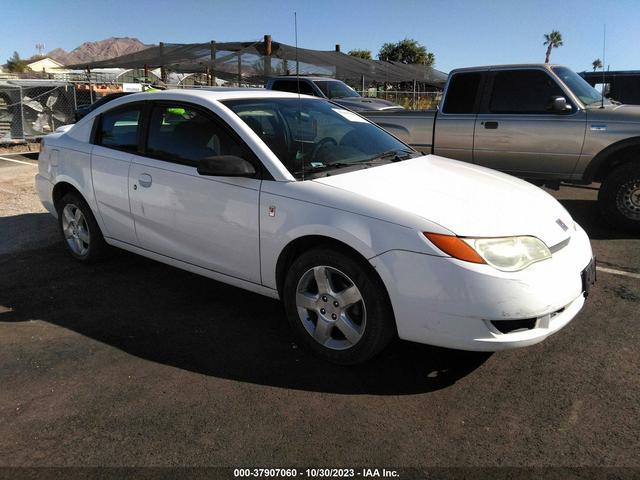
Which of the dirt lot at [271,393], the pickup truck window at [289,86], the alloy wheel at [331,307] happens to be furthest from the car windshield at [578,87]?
the pickup truck window at [289,86]

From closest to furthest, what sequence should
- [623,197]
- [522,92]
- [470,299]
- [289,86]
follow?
[470,299] → [623,197] → [522,92] → [289,86]

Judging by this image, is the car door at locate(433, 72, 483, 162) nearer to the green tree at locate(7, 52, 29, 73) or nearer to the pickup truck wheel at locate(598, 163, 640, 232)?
the pickup truck wheel at locate(598, 163, 640, 232)

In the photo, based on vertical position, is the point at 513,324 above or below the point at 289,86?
below

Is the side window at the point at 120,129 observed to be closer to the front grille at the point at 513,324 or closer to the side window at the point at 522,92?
the front grille at the point at 513,324

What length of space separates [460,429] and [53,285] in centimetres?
360

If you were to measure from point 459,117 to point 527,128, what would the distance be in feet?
2.90

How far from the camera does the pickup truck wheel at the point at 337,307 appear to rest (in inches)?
→ 118

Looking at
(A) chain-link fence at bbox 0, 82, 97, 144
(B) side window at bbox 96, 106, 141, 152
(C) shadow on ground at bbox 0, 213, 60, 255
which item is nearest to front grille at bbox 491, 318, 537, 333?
(B) side window at bbox 96, 106, 141, 152

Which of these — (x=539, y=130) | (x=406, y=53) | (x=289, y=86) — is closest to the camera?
(x=539, y=130)

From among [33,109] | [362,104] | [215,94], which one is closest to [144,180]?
[215,94]

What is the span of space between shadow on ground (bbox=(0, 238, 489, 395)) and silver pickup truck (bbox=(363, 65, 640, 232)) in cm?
393

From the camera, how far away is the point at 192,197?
12.4 ft

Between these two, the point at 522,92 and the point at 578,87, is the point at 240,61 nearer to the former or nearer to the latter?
the point at 522,92

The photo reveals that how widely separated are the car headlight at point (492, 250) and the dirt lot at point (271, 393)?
2.46 feet
